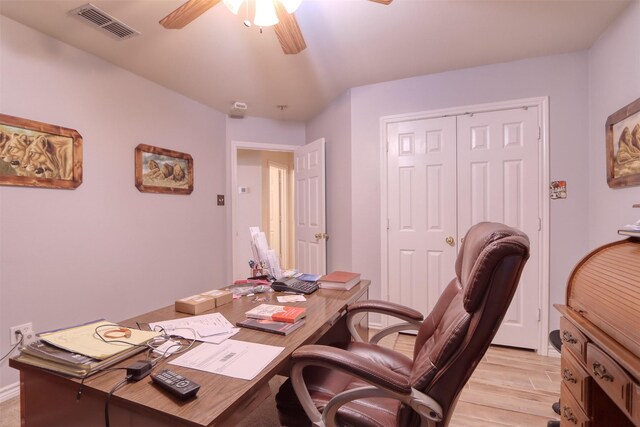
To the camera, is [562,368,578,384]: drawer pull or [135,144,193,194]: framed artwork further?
[135,144,193,194]: framed artwork

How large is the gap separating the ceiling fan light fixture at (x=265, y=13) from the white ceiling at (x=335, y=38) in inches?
18.0

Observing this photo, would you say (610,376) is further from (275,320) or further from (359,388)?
(275,320)

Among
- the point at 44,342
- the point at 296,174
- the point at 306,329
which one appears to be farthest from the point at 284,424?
the point at 296,174

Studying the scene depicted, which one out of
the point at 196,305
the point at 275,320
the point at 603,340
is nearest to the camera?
the point at 603,340

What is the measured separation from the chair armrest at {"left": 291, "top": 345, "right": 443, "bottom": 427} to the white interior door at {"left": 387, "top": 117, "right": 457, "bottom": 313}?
211 cm

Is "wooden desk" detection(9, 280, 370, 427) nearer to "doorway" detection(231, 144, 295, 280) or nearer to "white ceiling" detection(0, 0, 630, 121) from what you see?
"white ceiling" detection(0, 0, 630, 121)

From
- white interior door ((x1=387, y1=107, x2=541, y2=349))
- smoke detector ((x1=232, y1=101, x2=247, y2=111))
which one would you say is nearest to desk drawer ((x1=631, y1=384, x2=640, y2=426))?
white interior door ((x1=387, y1=107, x2=541, y2=349))

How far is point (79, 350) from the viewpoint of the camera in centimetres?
89

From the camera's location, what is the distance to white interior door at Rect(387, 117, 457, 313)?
281cm

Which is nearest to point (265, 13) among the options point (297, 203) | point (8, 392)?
point (297, 203)

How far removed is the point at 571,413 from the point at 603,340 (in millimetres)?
548

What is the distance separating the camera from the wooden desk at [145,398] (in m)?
0.68

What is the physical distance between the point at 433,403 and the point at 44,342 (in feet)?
3.87

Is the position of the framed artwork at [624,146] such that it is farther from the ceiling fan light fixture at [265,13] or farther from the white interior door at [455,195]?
the ceiling fan light fixture at [265,13]
